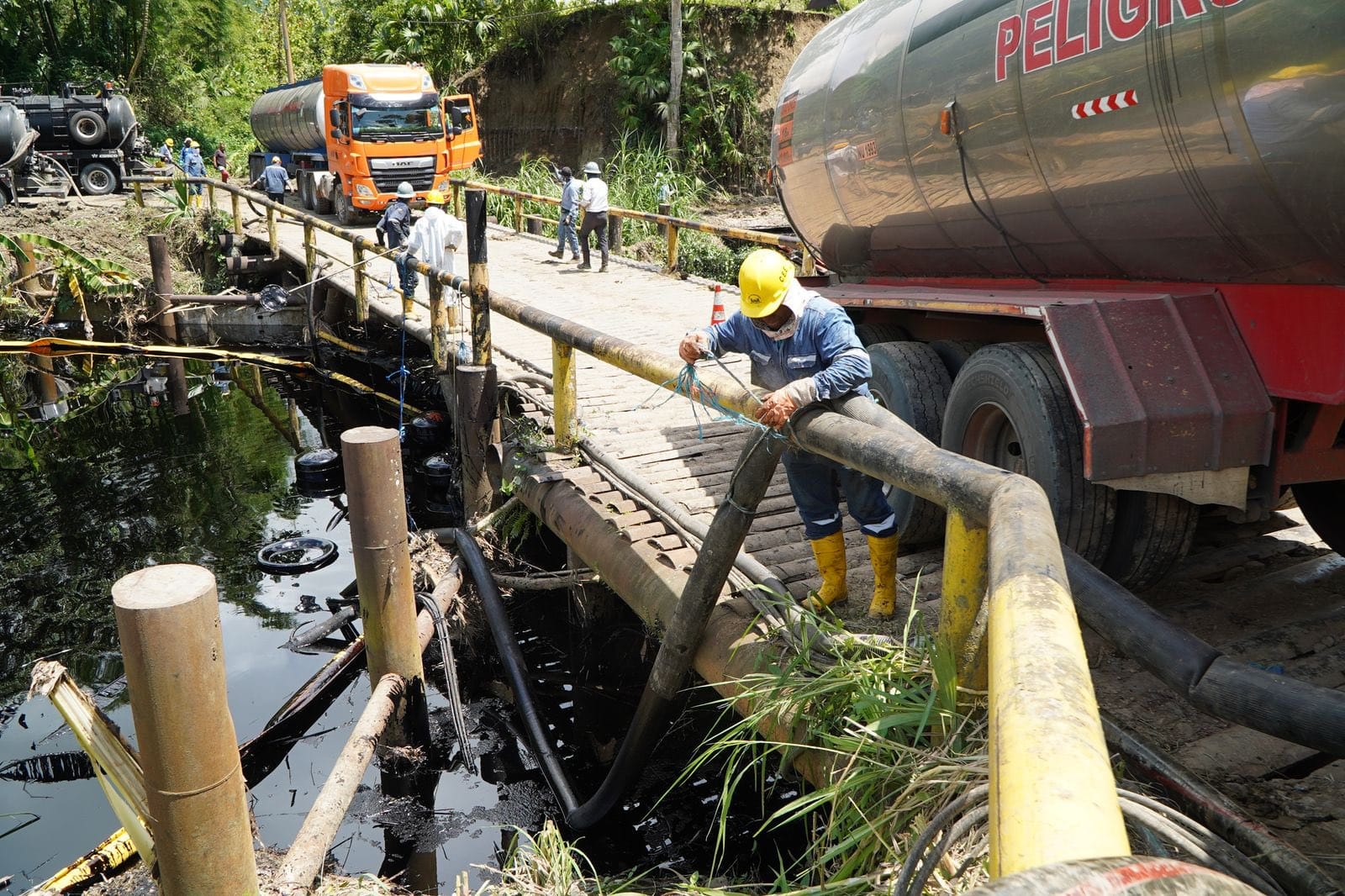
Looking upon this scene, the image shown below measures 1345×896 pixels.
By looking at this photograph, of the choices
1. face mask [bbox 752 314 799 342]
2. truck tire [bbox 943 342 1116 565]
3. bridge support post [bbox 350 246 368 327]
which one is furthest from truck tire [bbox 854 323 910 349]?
bridge support post [bbox 350 246 368 327]

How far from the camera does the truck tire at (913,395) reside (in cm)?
523

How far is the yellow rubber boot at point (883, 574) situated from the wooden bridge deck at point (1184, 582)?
0.19 ft

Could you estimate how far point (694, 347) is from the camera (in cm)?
429

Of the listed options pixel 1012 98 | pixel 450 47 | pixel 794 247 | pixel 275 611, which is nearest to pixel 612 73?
pixel 450 47

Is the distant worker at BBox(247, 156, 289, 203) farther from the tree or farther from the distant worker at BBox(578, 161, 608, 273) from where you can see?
the distant worker at BBox(578, 161, 608, 273)

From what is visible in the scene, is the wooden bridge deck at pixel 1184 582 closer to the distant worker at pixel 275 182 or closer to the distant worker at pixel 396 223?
the distant worker at pixel 396 223

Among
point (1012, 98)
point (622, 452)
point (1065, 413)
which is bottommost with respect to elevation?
point (622, 452)

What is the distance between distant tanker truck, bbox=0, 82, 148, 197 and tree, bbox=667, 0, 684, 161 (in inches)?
530

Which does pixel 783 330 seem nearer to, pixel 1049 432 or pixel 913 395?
pixel 1049 432

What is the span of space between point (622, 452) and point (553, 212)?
15.8 m

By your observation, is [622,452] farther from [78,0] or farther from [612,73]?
[78,0]

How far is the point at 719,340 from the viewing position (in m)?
4.51

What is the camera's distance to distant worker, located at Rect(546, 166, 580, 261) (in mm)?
15266

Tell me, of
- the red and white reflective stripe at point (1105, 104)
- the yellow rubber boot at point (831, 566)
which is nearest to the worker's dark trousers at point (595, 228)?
the yellow rubber boot at point (831, 566)
